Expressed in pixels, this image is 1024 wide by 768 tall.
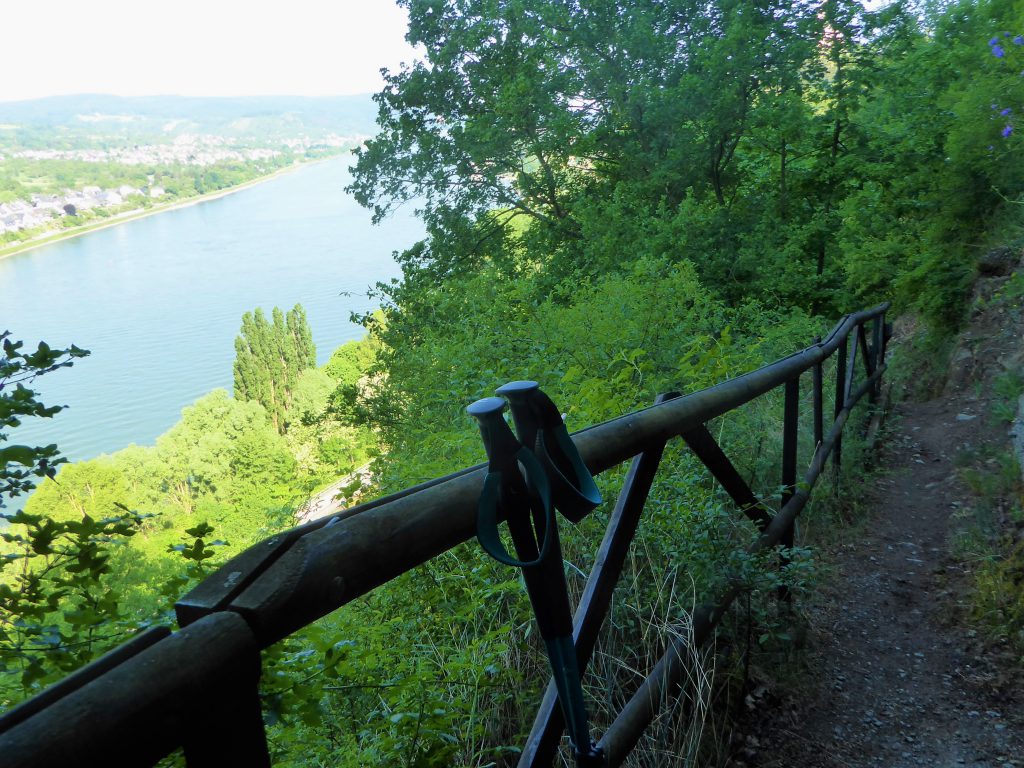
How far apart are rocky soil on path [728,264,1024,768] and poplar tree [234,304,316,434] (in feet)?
244

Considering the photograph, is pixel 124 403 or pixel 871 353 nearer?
pixel 871 353

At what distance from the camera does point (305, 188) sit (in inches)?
6304

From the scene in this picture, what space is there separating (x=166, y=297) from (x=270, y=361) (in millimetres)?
32152

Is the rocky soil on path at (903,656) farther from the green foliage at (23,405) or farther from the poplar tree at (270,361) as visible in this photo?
the poplar tree at (270,361)

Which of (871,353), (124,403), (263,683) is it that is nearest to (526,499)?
(263,683)

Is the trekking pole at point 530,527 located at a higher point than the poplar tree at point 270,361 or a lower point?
higher

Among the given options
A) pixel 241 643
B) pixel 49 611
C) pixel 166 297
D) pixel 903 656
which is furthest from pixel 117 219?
pixel 241 643

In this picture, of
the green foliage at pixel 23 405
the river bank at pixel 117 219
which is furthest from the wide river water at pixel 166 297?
the green foliage at pixel 23 405

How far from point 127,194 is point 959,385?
72822mm

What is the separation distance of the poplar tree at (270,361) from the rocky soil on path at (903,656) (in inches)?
2924

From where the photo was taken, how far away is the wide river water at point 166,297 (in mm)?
73750

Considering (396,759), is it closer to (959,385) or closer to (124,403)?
(959,385)

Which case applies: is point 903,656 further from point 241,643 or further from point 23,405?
point 23,405

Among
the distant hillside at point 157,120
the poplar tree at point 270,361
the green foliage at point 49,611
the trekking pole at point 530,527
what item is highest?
the distant hillside at point 157,120
